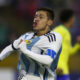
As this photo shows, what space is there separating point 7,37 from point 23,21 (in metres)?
1.42

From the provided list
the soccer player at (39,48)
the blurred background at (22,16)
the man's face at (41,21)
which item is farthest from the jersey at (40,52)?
the blurred background at (22,16)

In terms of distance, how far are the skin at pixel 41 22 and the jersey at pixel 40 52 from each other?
0.22 feet

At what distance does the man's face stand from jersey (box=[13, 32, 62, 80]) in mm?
110

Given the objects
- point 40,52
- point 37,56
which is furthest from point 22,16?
point 37,56

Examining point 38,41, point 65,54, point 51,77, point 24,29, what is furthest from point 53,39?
point 24,29

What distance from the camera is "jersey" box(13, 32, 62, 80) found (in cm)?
448

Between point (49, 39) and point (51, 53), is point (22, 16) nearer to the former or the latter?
point (49, 39)

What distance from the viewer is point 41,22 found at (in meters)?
4.59

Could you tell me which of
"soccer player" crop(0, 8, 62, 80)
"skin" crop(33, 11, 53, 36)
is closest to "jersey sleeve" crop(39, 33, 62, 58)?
"soccer player" crop(0, 8, 62, 80)

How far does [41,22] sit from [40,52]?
363 millimetres

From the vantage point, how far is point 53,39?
4.52 metres

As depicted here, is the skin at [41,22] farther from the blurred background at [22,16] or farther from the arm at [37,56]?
the blurred background at [22,16]

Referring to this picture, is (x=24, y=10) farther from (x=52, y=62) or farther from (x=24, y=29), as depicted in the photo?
(x=52, y=62)

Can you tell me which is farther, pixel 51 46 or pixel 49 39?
pixel 49 39
